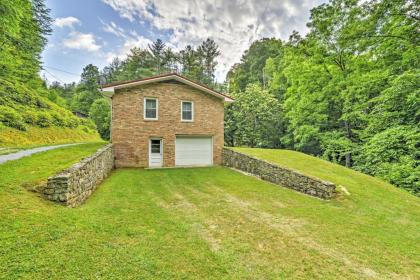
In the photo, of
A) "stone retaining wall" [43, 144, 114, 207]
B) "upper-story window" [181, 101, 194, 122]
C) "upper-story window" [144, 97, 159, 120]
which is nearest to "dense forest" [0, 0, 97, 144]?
"stone retaining wall" [43, 144, 114, 207]

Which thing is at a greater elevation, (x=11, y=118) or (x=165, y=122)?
(x=11, y=118)

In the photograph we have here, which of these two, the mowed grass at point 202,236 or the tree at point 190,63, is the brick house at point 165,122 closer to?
the mowed grass at point 202,236

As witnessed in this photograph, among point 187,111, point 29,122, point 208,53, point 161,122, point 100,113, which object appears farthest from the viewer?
point 208,53

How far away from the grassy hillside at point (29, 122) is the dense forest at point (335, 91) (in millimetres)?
124

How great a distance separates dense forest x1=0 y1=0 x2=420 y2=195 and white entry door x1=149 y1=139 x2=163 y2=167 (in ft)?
25.5

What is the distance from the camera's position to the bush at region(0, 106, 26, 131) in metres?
15.8

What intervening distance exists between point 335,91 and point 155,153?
15685 mm

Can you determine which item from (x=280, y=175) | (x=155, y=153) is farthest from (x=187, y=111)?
(x=280, y=175)

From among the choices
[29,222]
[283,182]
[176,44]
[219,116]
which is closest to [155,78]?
[219,116]

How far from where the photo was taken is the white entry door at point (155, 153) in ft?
43.9

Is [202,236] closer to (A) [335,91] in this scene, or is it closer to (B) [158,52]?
(A) [335,91]

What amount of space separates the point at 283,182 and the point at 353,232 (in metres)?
4.53

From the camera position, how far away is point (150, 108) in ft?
43.9

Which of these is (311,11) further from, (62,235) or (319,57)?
(62,235)
